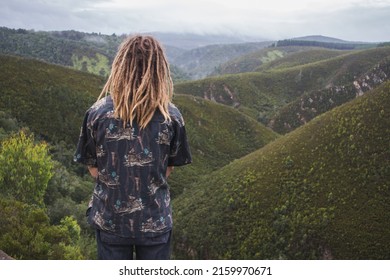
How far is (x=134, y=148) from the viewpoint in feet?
15.8

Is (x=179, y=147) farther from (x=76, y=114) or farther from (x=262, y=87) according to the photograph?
(x=262, y=87)

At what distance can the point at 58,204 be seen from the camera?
35219 mm

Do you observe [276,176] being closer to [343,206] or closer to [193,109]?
[343,206]

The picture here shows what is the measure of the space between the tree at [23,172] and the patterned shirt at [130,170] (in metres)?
33.0

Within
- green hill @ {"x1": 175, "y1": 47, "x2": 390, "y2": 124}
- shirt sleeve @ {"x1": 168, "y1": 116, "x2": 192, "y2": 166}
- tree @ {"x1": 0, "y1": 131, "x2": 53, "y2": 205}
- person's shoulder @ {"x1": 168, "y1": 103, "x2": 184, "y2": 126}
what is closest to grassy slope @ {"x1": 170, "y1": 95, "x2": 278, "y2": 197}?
tree @ {"x1": 0, "y1": 131, "x2": 53, "y2": 205}

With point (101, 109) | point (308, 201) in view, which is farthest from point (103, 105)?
point (308, 201)

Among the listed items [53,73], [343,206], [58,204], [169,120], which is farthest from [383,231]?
[53,73]

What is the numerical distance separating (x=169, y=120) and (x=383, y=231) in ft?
125

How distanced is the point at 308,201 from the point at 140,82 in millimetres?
40214

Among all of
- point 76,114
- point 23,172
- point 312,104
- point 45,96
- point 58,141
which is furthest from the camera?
point 312,104

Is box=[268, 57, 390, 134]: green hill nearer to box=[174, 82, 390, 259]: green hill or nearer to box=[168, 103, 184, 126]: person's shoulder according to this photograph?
box=[174, 82, 390, 259]: green hill

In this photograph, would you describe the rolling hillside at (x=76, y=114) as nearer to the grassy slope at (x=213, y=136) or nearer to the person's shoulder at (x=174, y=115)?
the grassy slope at (x=213, y=136)

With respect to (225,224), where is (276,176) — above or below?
above

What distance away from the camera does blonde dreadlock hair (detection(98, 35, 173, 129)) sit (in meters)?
4.76
